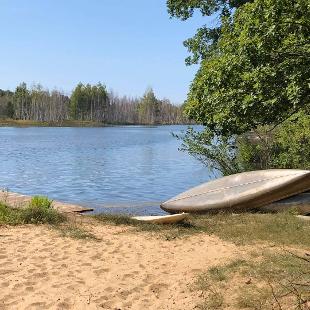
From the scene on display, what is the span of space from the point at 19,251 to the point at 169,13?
13602 mm

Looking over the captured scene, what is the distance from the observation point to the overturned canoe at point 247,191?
14195 millimetres

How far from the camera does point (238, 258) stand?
8.40m

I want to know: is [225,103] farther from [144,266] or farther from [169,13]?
[169,13]

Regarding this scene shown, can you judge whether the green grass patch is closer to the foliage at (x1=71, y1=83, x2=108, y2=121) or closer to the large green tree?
the large green tree

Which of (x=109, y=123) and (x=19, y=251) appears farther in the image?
(x=109, y=123)

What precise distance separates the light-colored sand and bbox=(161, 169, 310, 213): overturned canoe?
4.19 metres

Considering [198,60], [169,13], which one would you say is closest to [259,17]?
[198,60]

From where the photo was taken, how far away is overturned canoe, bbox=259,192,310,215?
548 inches

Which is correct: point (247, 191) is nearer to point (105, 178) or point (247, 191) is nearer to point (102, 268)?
point (102, 268)

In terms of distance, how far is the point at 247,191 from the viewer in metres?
14.7

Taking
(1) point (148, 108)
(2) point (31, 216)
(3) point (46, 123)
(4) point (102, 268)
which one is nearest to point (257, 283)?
(4) point (102, 268)

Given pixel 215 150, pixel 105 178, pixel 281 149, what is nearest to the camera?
pixel 215 150

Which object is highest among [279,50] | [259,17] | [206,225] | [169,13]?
[169,13]

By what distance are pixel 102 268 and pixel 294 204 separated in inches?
326
